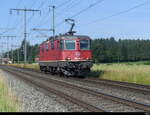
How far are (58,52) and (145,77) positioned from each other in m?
7.58

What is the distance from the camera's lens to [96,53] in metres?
126

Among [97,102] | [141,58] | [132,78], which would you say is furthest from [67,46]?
[141,58]

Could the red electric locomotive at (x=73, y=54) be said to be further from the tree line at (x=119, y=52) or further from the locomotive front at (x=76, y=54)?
the tree line at (x=119, y=52)

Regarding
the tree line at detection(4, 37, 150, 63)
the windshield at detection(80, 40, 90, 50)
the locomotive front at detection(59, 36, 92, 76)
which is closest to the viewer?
the locomotive front at detection(59, 36, 92, 76)

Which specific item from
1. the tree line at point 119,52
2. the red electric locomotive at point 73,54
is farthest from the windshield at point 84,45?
the tree line at point 119,52

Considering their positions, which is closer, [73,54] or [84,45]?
[73,54]

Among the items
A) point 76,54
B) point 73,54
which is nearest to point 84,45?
point 76,54

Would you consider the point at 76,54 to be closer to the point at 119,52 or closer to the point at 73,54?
the point at 73,54

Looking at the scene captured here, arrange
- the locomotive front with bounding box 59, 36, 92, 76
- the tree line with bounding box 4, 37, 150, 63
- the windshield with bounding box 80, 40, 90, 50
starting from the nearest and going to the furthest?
the locomotive front with bounding box 59, 36, 92, 76, the windshield with bounding box 80, 40, 90, 50, the tree line with bounding box 4, 37, 150, 63

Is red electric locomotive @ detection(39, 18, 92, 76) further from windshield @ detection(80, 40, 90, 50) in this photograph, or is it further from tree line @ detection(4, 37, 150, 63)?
tree line @ detection(4, 37, 150, 63)

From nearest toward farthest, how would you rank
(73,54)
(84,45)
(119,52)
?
(73,54) → (84,45) → (119,52)

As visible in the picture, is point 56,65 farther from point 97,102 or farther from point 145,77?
point 97,102

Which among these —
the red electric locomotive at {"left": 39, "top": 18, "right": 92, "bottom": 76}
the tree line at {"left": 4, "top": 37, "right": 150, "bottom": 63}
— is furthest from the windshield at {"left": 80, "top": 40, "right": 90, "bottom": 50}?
the tree line at {"left": 4, "top": 37, "right": 150, "bottom": 63}

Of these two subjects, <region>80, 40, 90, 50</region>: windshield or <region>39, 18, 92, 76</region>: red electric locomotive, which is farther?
<region>80, 40, 90, 50</region>: windshield
